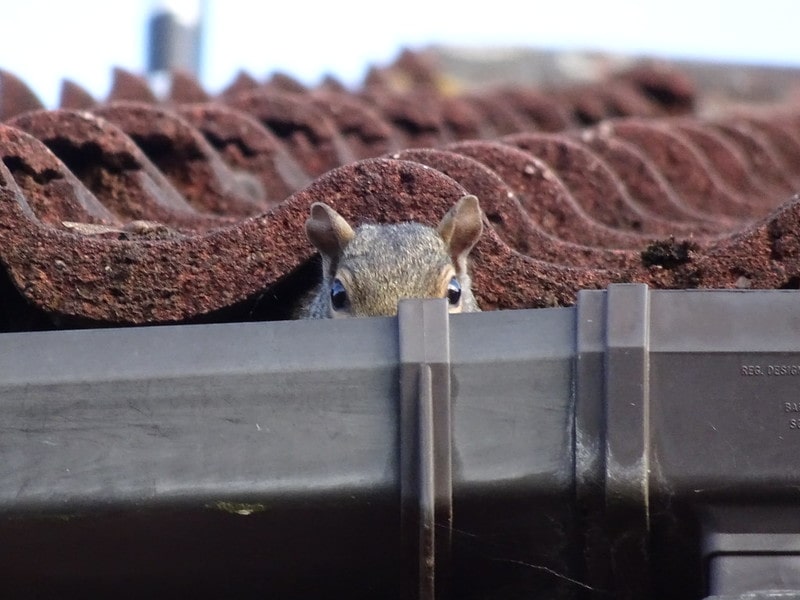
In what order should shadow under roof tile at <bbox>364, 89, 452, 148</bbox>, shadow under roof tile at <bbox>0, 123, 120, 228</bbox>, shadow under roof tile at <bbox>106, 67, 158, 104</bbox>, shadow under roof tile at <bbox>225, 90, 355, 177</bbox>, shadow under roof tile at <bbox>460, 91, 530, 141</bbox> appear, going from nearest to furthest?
shadow under roof tile at <bbox>0, 123, 120, 228</bbox> → shadow under roof tile at <bbox>225, 90, 355, 177</bbox> → shadow under roof tile at <bbox>106, 67, 158, 104</bbox> → shadow under roof tile at <bbox>364, 89, 452, 148</bbox> → shadow under roof tile at <bbox>460, 91, 530, 141</bbox>

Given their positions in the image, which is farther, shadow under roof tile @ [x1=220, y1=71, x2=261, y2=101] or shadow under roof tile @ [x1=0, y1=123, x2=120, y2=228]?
shadow under roof tile @ [x1=220, y1=71, x2=261, y2=101]

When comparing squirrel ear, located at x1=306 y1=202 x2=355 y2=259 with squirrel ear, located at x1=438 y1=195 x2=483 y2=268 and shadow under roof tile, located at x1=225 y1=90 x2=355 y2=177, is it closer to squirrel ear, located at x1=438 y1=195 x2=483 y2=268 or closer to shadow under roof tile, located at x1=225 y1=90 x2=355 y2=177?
squirrel ear, located at x1=438 y1=195 x2=483 y2=268

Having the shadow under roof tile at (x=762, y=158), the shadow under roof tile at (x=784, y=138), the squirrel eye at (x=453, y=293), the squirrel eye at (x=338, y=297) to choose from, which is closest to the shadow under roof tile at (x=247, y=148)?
the squirrel eye at (x=338, y=297)

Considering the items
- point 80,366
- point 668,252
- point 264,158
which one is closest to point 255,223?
point 80,366

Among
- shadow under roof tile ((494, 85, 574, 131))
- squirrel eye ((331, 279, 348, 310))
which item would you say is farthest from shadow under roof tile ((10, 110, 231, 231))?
shadow under roof tile ((494, 85, 574, 131))

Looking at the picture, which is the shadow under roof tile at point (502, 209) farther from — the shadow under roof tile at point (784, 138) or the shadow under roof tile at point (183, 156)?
the shadow under roof tile at point (784, 138)

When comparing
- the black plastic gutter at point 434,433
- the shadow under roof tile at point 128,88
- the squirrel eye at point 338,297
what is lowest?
the black plastic gutter at point 434,433

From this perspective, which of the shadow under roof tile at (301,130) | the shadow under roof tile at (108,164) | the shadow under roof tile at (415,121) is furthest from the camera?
the shadow under roof tile at (415,121)
